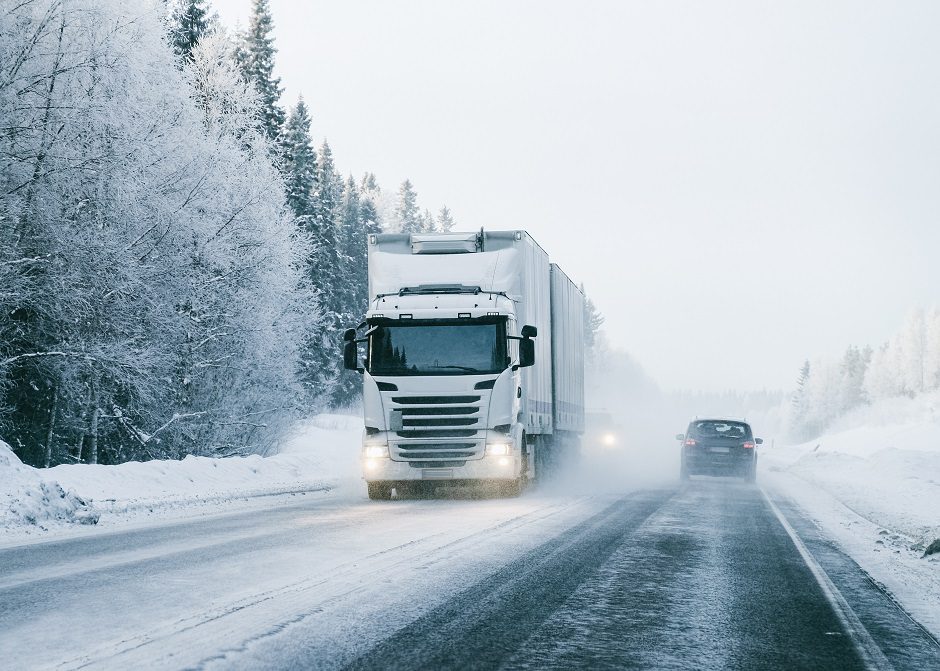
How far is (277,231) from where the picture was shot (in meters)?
27.7

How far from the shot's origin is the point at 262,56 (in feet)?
164

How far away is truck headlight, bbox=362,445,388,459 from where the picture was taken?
17109 millimetres

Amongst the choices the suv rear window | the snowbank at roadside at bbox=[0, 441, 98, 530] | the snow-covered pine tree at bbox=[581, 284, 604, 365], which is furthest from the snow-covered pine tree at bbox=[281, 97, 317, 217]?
the snow-covered pine tree at bbox=[581, 284, 604, 365]

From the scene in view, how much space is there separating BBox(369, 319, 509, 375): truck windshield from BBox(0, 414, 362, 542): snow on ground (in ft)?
11.6

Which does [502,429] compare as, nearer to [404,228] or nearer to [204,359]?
[204,359]

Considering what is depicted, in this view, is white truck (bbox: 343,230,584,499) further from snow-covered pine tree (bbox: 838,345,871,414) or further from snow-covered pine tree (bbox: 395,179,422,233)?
snow-covered pine tree (bbox: 838,345,871,414)

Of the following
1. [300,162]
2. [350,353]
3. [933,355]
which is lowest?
[350,353]

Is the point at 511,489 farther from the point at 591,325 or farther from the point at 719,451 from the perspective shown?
the point at 591,325

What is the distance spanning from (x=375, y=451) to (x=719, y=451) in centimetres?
1324

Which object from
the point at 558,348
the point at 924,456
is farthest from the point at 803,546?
A: the point at 924,456

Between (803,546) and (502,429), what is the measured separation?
6065 millimetres

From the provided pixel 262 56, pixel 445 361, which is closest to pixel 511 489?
pixel 445 361

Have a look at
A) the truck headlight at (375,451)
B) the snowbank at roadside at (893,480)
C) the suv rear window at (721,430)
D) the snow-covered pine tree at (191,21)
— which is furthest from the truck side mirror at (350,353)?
the snow-covered pine tree at (191,21)

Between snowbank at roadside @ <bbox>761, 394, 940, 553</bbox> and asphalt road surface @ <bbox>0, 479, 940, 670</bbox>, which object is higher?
snowbank at roadside @ <bbox>761, 394, 940, 553</bbox>
